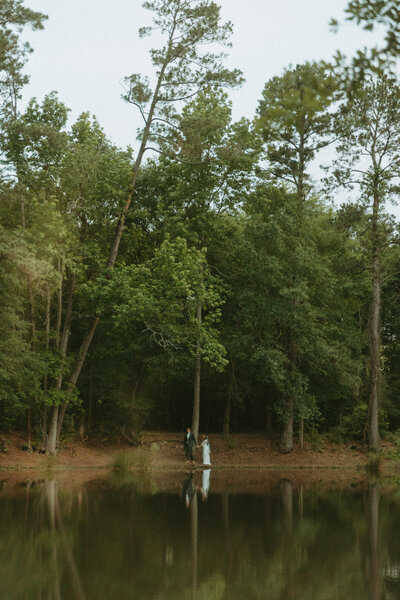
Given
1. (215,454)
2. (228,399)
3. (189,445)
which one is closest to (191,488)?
(189,445)

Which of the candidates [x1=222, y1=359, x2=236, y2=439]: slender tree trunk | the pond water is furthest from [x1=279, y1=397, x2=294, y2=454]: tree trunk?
the pond water

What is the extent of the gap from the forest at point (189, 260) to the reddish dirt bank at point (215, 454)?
750 millimetres

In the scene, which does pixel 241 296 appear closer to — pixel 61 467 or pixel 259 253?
pixel 259 253

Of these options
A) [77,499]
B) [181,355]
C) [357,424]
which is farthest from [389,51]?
[357,424]

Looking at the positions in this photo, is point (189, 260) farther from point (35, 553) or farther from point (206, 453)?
point (35, 553)

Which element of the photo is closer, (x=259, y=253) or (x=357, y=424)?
(x=259, y=253)

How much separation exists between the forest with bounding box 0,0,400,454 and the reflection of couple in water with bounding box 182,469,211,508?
5.14 m

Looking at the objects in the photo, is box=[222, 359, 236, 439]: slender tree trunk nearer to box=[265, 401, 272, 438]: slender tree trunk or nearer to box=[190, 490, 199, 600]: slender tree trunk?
box=[265, 401, 272, 438]: slender tree trunk

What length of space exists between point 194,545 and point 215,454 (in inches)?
798

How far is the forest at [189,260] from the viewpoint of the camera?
25.8 metres

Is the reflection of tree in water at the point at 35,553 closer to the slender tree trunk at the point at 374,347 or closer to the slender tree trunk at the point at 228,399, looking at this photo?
the slender tree trunk at the point at 228,399

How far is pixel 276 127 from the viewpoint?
5.08 metres

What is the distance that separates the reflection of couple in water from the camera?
1674 cm

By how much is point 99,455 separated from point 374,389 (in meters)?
12.4
